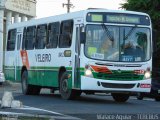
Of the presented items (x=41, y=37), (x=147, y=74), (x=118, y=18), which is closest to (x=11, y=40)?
(x=41, y=37)

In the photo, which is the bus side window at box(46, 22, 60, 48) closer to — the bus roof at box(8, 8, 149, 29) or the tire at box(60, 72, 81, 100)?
the bus roof at box(8, 8, 149, 29)

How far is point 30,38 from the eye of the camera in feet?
83.8

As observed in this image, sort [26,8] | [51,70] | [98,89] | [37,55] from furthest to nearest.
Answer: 1. [26,8]
2. [37,55]
3. [51,70]
4. [98,89]

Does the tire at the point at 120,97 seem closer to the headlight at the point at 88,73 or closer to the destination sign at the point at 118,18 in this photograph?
the headlight at the point at 88,73

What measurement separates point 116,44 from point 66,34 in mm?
2236

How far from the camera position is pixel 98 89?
2003 centimetres

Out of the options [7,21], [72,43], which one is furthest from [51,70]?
[7,21]

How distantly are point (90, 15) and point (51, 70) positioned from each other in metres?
3.46

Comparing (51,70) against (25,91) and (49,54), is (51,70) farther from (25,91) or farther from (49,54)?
(25,91)

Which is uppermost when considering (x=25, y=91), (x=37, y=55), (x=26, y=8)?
(x=26, y=8)

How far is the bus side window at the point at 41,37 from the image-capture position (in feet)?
78.4

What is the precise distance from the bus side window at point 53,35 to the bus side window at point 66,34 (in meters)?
0.45

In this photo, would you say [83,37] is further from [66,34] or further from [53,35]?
[53,35]

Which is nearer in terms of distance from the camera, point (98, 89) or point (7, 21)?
point (98, 89)
